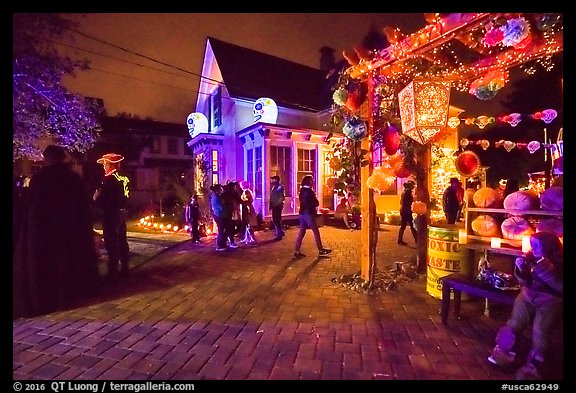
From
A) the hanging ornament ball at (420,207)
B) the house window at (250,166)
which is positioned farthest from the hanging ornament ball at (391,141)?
the house window at (250,166)

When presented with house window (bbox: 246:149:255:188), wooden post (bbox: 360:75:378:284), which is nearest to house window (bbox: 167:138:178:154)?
house window (bbox: 246:149:255:188)

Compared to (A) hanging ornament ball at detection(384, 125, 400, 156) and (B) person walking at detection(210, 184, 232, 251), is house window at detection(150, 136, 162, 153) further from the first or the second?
(A) hanging ornament ball at detection(384, 125, 400, 156)

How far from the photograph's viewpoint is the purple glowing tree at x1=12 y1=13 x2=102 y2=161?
7.65 m

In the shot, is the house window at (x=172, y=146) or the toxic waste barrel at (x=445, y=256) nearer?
the toxic waste barrel at (x=445, y=256)

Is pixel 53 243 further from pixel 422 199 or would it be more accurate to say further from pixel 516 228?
pixel 516 228

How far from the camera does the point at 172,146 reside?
1270 inches

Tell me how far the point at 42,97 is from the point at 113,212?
4820mm

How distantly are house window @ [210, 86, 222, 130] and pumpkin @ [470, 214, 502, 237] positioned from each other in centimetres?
1361

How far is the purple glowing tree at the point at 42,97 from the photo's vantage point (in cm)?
765

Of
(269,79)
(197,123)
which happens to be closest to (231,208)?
(197,123)

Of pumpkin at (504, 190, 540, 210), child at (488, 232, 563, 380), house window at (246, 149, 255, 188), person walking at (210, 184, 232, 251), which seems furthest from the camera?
house window at (246, 149, 255, 188)

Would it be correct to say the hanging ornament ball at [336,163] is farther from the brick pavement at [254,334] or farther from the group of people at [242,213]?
the brick pavement at [254,334]

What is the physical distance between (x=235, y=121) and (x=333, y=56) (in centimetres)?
941

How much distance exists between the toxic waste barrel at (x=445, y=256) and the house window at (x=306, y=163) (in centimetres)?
975
